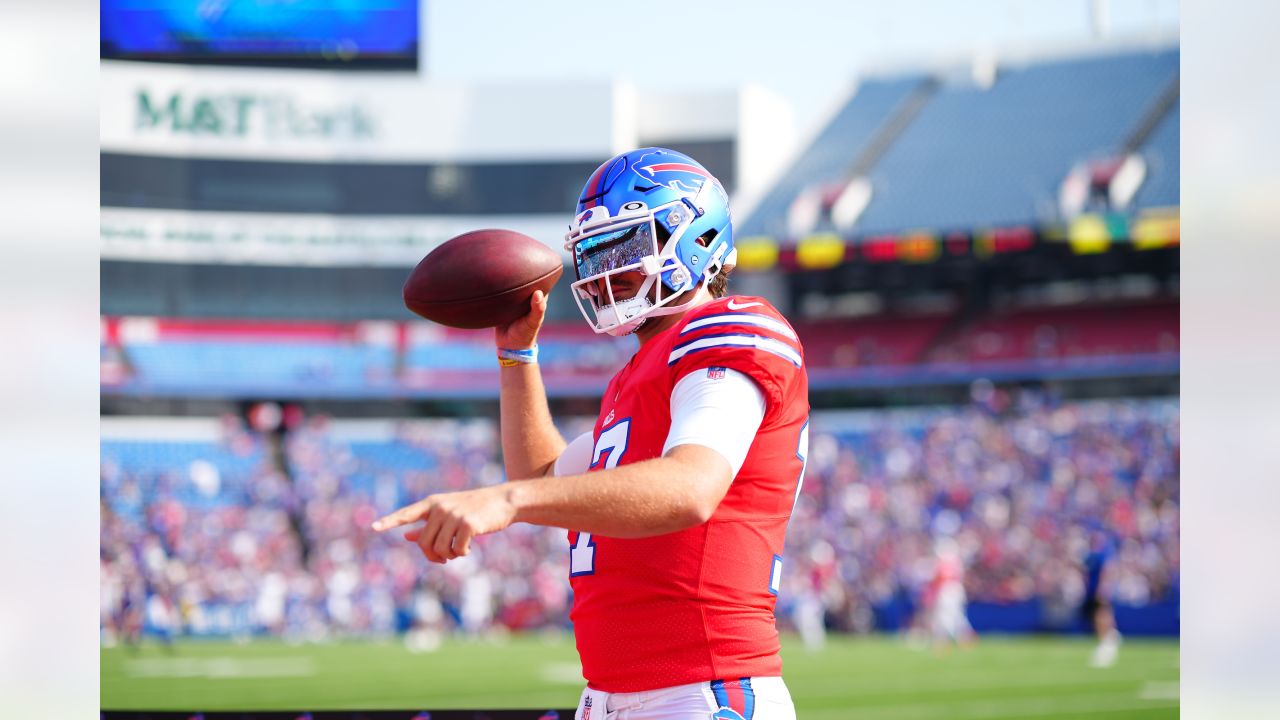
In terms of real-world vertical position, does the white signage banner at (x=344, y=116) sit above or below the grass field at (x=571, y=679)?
above

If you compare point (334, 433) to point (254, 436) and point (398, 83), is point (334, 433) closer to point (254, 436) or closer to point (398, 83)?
point (254, 436)

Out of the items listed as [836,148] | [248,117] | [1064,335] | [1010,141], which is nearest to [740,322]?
[1064,335]

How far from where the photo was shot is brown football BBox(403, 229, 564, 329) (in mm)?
2660

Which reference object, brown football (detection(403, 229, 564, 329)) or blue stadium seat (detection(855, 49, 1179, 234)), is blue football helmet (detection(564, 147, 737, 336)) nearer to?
brown football (detection(403, 229, 564, 329))

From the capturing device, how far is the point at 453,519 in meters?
1.63

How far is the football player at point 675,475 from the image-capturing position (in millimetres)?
1780

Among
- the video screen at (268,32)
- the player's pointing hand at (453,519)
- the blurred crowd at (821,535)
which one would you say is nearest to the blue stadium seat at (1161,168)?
the blurred crowd at (821,535)

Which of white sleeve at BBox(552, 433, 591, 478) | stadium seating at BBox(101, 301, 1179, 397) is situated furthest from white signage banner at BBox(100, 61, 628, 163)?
white sleeve at BBox(552, 433, 591, 478)

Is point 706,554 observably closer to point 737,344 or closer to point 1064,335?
point 737,344

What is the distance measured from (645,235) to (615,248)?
60 mm

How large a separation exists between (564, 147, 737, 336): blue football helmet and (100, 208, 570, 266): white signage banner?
96.2 feet

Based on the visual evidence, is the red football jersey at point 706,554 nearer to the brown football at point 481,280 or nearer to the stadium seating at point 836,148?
the brown football at point 481,280
